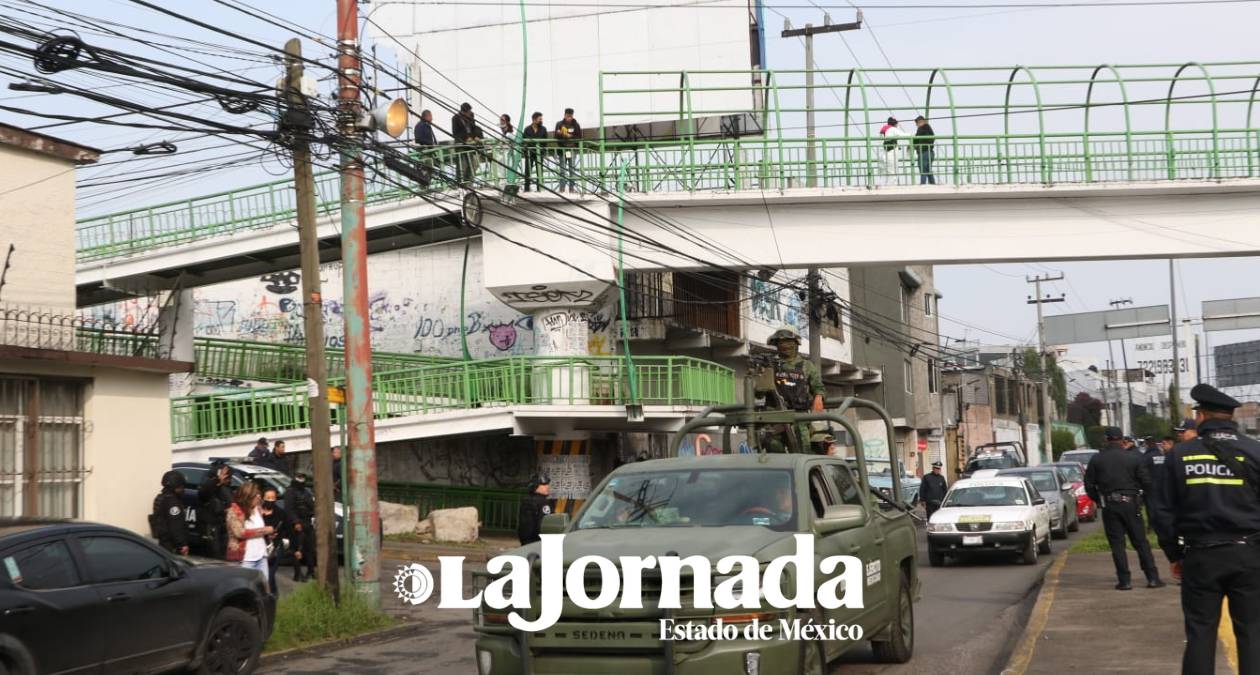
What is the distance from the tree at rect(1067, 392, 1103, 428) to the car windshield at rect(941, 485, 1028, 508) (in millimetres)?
84727

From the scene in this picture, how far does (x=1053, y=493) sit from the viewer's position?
27406 mm

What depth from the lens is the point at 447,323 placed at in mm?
35844

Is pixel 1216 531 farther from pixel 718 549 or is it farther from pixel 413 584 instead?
pixel 413 584

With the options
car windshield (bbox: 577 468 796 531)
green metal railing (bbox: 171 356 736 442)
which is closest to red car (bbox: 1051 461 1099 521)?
green metal railing (bbox: 171 356 736 442)

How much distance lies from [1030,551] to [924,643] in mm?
9963

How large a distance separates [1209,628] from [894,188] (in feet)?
69.2

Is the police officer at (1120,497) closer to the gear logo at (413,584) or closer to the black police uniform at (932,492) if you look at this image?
the gear logo at (413,584)

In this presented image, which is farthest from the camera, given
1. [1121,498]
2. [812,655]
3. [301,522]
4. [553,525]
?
[301,522]

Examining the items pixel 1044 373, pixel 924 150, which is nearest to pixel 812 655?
pixel 924 150

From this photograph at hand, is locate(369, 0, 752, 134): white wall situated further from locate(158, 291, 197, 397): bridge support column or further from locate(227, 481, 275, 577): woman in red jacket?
locate(227, 481, 275, 577): woman in red jacket

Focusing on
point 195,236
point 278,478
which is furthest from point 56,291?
point 195,236

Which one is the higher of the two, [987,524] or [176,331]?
[176,331]

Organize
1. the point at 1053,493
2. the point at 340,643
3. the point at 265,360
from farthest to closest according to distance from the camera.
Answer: the point at 265,360 → the point at 1053,493 → the point at 340,643

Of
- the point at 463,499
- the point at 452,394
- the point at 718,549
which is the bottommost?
the point at 463,499
